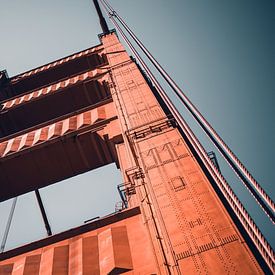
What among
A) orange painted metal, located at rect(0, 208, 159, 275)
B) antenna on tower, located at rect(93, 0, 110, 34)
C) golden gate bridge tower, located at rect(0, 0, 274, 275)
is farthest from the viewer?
antenna on tower, located at rect(93, 0, 110, 34)

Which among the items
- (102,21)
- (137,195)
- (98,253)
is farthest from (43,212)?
(102,21)

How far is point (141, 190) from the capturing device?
223 inches

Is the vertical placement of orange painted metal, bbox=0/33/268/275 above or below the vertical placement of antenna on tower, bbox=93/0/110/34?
below

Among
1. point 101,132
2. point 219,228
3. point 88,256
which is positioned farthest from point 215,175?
point 101,132

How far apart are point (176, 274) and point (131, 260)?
1574 millimetres

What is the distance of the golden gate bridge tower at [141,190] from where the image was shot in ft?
12.4

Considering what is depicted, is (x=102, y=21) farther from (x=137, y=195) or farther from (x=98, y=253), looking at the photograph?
(x=98, y=253)

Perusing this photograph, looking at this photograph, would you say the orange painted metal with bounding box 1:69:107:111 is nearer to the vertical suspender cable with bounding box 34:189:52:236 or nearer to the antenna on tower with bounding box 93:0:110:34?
the vertical suspender cable with bounding box 34:189:52:236

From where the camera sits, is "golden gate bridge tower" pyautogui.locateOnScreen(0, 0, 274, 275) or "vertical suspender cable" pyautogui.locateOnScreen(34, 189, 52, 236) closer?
"golden gate bridge tower" pyautogui.locateOnScreen(0, 0, 274, 275)

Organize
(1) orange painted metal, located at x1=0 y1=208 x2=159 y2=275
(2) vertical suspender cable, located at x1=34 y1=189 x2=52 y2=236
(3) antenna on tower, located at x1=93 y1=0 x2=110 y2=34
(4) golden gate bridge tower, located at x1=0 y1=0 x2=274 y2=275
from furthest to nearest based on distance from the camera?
(3) antenna on tower, located at x1=93 y1=0 x2=110 y2=34 → (2) vertical suspender cable, located at x1=34 y1=189 x2=52 y2=236 → (1) orange painted metal, located at x1=0 y1=208 x2=159 y2=275 → (4) golden gate bridge tower, located at x1=0 y1=0 x2=274 y2=275

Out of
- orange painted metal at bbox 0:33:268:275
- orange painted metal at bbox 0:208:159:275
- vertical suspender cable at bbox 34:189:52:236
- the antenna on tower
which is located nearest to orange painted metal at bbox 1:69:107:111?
orange painted metal at bbox 0:33:268:275

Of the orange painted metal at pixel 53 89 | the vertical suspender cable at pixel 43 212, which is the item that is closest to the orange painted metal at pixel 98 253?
the vertical suspender cable at pixel 43 212

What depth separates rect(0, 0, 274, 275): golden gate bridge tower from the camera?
3791 millimetres

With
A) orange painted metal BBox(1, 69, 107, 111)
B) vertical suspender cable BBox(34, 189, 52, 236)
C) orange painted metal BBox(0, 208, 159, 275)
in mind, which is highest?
orange painted metal BBox(1, 69, 107, 111)
